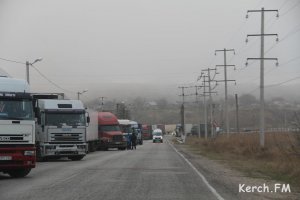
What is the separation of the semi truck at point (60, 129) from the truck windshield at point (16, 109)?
38.7 ft

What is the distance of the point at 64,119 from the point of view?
113 ft

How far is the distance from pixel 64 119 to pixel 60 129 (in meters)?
0.65

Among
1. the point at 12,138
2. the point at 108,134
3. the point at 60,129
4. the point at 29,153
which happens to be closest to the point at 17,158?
the point at 29,153

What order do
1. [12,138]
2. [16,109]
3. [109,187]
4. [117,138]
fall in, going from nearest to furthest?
[109,187]
[12,138]
[16,109]
[117,138]

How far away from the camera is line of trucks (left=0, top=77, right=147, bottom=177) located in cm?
2139

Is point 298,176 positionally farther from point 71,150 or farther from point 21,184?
point 71,150

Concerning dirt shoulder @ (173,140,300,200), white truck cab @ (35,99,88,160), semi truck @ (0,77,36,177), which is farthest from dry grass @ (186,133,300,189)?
semi truck @ (0,77,36,177)

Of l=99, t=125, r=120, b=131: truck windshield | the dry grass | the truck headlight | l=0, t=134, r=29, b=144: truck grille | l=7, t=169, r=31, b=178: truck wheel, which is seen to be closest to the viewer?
l=0, t=134, r=29, b=144: truck grille

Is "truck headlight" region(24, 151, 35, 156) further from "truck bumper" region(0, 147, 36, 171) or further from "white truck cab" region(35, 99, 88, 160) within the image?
"white truck cab" region(35, 99, 88, 160)

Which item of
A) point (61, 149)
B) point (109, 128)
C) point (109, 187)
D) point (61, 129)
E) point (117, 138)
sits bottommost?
point (109, 187)

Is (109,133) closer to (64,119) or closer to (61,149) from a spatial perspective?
(64,119)

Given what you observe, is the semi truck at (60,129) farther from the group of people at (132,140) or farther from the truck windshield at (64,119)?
the group of people at (132,140)

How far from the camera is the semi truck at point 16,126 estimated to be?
21.2 m

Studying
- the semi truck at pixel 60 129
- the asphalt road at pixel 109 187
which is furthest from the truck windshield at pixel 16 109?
the semi truck at pixel 60 129
